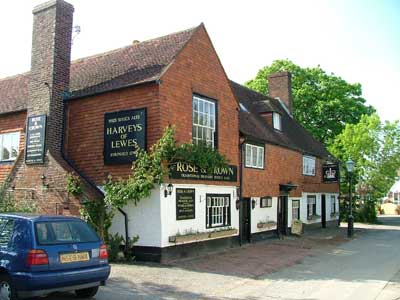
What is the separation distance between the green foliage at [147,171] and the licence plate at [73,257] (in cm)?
467

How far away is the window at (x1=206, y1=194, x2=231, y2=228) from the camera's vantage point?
602 inches

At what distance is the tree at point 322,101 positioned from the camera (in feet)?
133

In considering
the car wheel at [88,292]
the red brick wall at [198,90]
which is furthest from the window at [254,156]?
the car wheel at [88,292]

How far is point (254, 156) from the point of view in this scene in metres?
19.3

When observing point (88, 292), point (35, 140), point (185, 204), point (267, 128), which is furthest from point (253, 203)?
point (88, 292)

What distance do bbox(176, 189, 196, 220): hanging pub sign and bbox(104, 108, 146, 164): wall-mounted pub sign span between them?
191 centimetres

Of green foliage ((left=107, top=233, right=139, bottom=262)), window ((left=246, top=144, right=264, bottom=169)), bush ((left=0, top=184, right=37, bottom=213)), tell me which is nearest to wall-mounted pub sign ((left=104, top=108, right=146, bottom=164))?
green foliage ((left=107, top=233, right=139, bottom=262))

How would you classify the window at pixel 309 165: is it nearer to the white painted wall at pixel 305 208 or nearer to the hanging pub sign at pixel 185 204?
the white painted wall at pixel 305 208

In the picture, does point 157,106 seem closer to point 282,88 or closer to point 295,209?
point 295,209

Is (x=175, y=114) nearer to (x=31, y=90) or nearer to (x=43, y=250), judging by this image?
(x=31, y=90)

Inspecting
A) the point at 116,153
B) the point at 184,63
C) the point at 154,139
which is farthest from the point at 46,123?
the point at 184,63

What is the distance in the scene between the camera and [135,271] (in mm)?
11266

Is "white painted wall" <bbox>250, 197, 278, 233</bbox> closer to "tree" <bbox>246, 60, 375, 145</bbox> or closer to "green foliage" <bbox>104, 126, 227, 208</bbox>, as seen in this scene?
"green foliage" <bbox>104, 126, 227, 208</bbox>

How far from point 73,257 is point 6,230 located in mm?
1330
